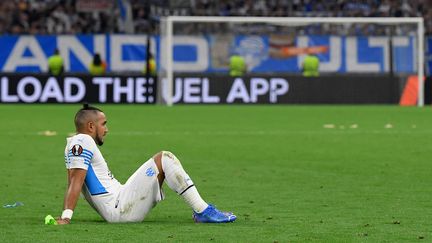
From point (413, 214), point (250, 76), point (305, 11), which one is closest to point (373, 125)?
point (250, 76)

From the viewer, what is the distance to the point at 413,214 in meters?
13.4

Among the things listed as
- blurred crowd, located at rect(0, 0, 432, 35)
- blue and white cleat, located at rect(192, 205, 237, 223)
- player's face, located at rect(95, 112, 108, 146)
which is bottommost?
blurred crowd, located at rect(0, 0, 432, 35)

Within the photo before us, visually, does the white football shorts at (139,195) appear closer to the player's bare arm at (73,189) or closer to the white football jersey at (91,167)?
the white football jersey at (91,167)

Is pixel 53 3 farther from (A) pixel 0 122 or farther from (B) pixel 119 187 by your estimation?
(B) pixel 119 187

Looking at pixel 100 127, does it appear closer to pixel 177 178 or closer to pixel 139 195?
pixel 139 195

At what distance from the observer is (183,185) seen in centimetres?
1221

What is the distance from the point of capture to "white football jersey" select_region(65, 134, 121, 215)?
40.2 ft

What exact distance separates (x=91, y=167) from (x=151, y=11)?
4158 centimetres

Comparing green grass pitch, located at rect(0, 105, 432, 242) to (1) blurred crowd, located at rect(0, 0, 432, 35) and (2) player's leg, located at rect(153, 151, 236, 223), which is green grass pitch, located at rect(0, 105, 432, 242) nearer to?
(2) player's leg, located at rect(153, 151, 236, 223)

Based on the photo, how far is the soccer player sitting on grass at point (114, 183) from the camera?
12227 mm

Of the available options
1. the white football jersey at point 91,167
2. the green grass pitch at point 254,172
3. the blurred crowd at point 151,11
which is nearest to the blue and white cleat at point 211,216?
the green grass pitch at point 254,172

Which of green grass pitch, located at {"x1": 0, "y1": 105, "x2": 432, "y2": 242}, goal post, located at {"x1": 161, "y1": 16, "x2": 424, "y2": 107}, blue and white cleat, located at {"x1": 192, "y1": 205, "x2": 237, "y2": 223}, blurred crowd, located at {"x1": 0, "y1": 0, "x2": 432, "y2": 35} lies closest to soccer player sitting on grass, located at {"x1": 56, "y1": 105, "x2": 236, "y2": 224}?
blue and white cleat, located at {"x1": 192, "y1": 205, "x2": 237, "y2": 223}

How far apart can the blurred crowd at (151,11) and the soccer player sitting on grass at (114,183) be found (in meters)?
38.6

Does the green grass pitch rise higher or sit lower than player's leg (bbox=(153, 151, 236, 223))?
lower
